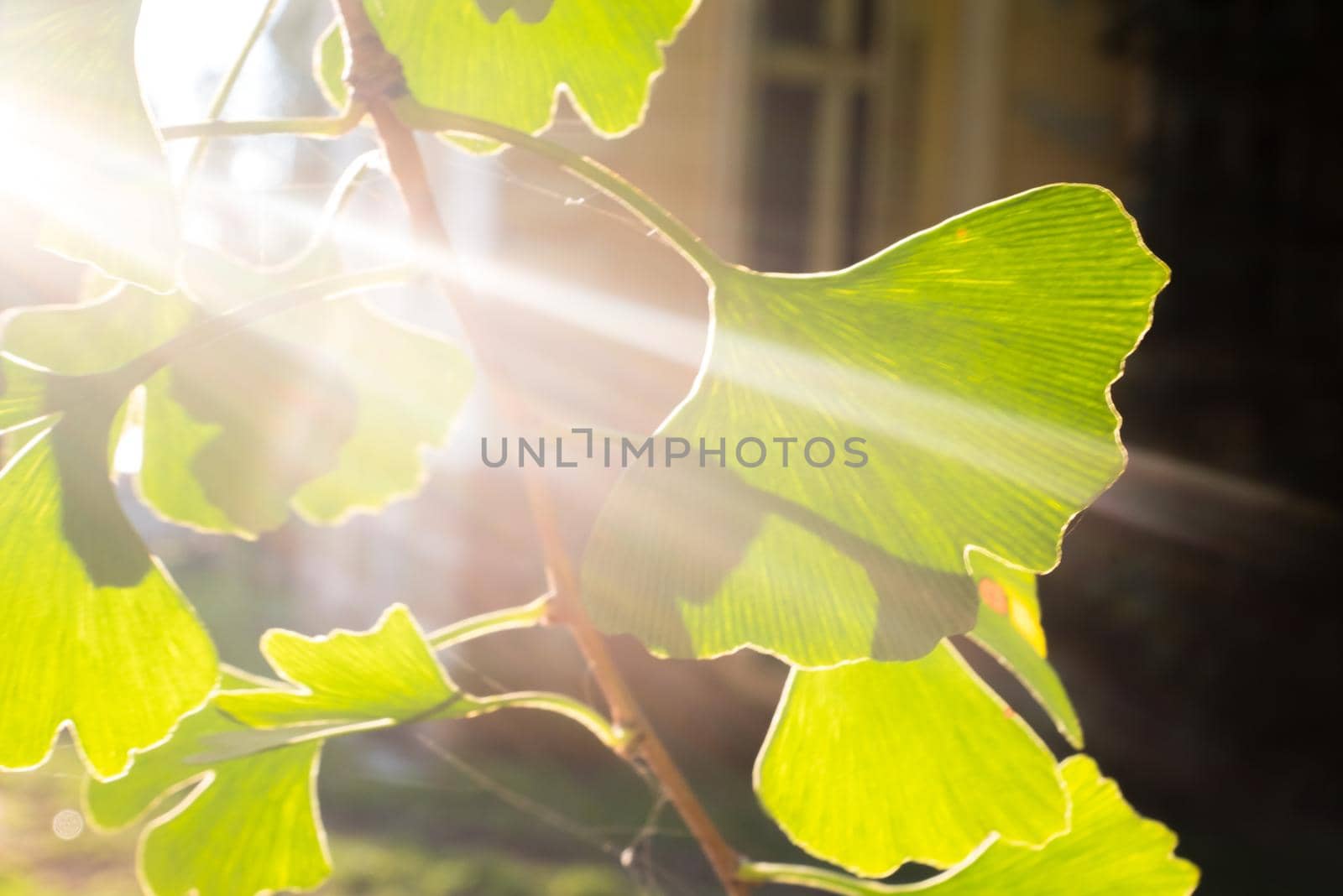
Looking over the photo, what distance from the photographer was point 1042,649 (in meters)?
0.41

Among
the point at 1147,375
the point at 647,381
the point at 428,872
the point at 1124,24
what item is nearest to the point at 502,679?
the point at 428,872

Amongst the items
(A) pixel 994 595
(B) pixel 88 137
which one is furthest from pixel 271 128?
(A) pixel 994 595

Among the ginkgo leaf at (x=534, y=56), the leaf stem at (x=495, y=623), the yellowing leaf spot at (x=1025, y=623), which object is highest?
the ginkgo leaf at (x=534, y=56)

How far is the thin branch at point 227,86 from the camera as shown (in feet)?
1.31

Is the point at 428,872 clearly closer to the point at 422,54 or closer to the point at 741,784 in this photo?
the point at 741,784

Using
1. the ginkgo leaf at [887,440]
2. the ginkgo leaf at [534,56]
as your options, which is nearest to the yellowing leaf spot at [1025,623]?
the ginkgo leaf at [887,440]

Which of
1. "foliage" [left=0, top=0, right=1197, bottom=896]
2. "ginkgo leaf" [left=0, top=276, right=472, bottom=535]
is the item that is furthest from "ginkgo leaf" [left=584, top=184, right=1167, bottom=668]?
"ginkgo leaf" [left=0, top=276, right=472, bottom=535]

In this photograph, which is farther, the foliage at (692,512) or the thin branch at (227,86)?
the thin branch at (227,86)

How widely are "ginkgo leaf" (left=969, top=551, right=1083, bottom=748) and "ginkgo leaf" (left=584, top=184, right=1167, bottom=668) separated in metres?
0.10

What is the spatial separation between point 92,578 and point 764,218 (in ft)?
9.54

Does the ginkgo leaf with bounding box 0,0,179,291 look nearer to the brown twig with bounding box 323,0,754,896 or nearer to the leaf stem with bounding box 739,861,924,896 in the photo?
the brown twig with bounding box 323,0,754,896

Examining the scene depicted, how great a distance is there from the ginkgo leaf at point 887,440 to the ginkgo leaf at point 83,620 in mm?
146

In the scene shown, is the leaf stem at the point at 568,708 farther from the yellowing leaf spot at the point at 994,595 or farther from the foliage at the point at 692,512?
the yellowing leaf spot at the point at 994,595

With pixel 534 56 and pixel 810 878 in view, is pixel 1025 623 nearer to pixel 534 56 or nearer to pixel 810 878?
pixel 810 878
